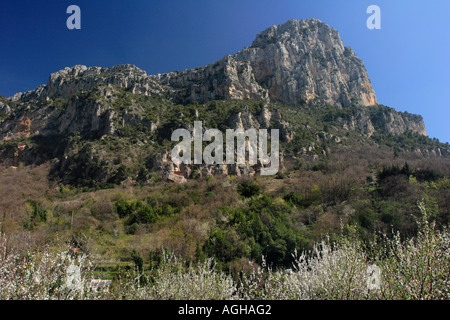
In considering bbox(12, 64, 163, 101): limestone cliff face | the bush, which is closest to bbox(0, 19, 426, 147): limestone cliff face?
bbox(12, 64, 163, 101): limestone cliff face

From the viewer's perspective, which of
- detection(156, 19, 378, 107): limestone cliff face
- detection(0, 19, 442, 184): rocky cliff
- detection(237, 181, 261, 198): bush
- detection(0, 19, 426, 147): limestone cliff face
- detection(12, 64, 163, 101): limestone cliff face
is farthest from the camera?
detection(156, 19, 378, 107): limestone cliff face

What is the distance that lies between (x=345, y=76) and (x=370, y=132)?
2682cm

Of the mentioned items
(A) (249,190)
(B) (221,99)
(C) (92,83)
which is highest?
(C) (92,83)

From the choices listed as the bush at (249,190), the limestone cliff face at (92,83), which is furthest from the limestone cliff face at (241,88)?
the bush at (249,190)

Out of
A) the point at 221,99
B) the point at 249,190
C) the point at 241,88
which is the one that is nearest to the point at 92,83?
the point at 221,99

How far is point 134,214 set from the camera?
73.6 feet

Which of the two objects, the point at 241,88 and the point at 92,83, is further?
the point at 92,83

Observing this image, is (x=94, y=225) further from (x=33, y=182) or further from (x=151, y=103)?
(x=151, y=103)

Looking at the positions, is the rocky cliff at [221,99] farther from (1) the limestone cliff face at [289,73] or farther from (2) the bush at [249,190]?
(2) the bush at [249,190]

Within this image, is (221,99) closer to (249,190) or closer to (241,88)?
(241,88)

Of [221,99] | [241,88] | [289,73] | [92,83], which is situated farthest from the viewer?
[289,73]

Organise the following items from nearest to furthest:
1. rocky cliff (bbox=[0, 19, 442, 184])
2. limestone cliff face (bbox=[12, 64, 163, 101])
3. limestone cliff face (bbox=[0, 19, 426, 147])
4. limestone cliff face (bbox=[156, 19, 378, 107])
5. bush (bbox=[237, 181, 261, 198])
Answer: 1. bush (bbox=[237, 181, 261, 198])
2. rocky cliff (bbox=[0, 19, 442, 184])
3. limestone cliff face (bbox=[0, 19, 426, 147])
4. limestone cliff face (bbox=[12, 64, 163, 101])
5. limestone cliff face (bbox=[156, 19, 378, 107])

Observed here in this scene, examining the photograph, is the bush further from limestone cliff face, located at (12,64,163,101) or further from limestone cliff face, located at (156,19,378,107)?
limestone cliff face, located at (12,64,163,101)
